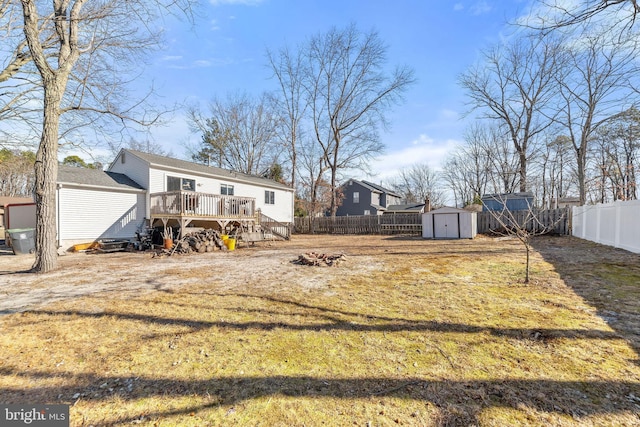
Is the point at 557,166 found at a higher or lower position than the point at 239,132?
lower

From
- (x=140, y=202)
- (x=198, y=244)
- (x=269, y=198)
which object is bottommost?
(x=198, y=244)

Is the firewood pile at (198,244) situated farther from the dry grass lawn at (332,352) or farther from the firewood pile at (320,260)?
the dry grass lawn at (332,352)

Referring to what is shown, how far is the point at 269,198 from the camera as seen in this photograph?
20688 millimetres

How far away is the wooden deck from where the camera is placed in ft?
38.8

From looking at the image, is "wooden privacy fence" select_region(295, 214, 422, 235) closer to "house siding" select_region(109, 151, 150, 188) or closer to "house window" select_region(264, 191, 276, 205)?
"house window" select_region(264, 191, 276, 205)

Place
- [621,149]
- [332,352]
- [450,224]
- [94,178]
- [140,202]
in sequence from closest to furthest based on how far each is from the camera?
[332,352], [94,178], [140,202], [450,224], [621,149]

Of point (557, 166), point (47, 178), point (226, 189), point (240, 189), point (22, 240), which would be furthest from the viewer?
point (557, 166)

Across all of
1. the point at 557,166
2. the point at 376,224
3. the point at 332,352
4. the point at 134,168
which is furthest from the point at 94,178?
the point at 557,166

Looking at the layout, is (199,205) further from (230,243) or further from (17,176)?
(17,176)

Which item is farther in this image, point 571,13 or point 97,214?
point 97,214

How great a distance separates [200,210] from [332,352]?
38.6ft

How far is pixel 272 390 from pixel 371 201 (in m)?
32.6

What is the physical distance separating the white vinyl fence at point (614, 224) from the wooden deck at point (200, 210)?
14.3 metres

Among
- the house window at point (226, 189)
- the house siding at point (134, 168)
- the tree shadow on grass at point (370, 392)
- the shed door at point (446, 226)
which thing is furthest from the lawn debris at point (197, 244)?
the shed door at point (446, 226)
